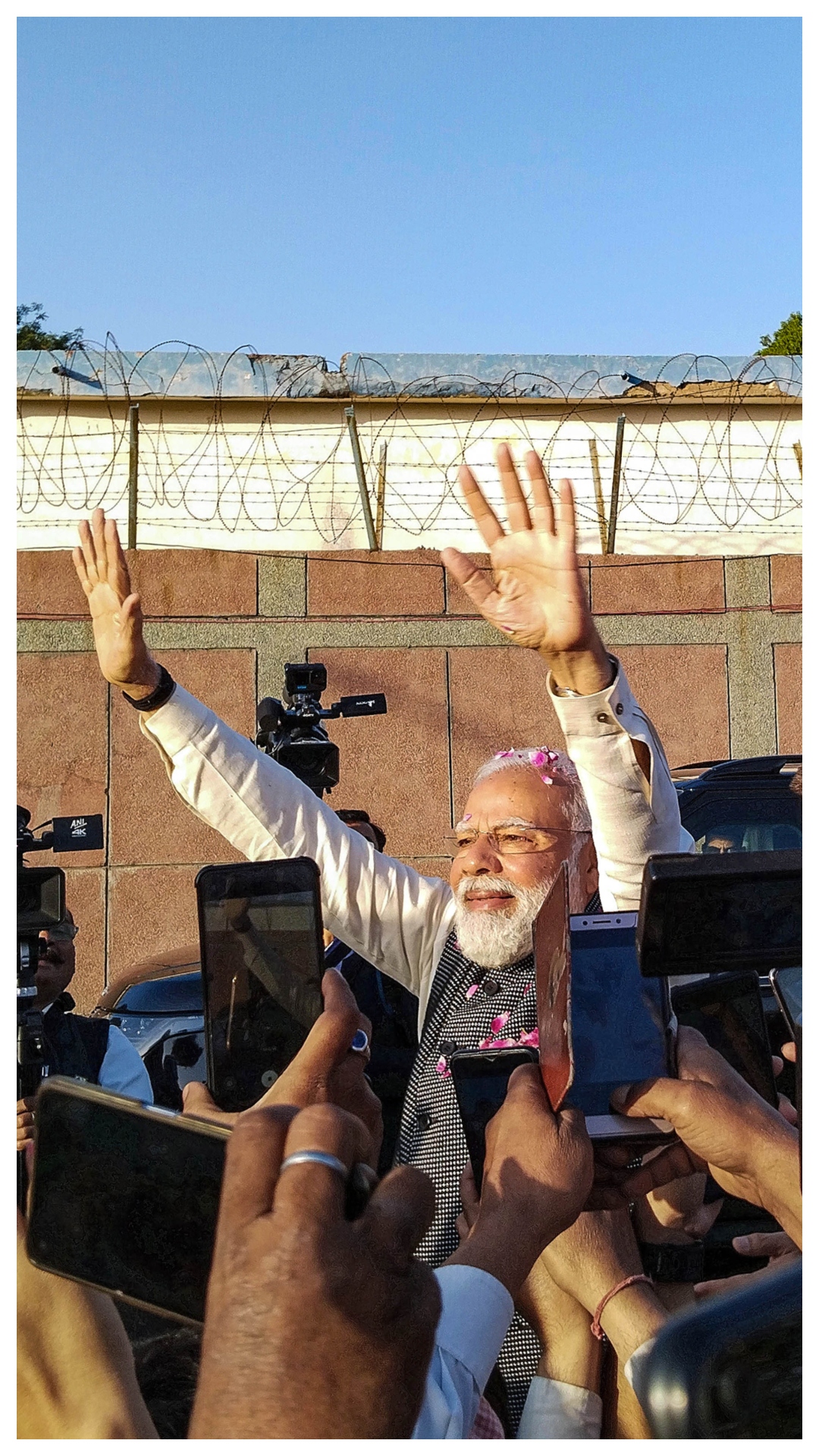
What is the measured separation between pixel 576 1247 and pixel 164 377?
912 centimetres

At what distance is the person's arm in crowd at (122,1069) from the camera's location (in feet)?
12.1

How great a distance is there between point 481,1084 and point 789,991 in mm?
516

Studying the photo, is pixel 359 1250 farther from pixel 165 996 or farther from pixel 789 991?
pixel 165 996

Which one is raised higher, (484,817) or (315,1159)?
(484,817)

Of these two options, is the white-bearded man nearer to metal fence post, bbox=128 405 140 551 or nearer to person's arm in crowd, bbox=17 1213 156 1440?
person's arm in crowd, bbox=17 1213 156 1440

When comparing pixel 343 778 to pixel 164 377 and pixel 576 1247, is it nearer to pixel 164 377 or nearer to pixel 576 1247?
pixel 164 377

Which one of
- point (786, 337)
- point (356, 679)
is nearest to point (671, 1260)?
point (356, 679)

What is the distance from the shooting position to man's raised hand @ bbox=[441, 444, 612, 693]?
2273 millimetres

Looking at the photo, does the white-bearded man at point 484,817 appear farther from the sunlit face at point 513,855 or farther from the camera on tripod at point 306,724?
the camera on tripod at point 306,724

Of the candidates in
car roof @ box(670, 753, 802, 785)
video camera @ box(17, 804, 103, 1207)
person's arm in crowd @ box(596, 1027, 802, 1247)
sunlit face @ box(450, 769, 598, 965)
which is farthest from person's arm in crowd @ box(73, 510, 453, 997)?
car roof @ box(670, 753, 802, 785)

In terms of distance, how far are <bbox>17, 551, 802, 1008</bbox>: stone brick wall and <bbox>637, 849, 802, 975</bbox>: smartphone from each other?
7.80 metres

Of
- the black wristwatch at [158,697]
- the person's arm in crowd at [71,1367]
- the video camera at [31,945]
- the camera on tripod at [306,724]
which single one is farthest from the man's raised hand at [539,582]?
the camera on tripod at [306,724]

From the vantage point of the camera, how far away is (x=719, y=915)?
1.37 meters

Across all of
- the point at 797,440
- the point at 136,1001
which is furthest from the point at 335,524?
the point at 136,1001
